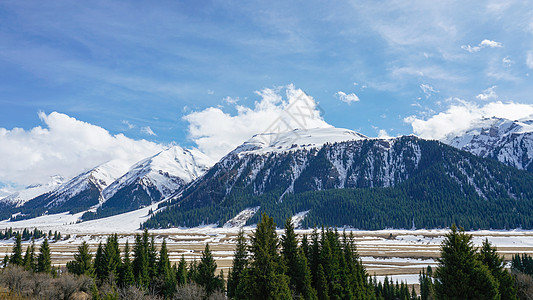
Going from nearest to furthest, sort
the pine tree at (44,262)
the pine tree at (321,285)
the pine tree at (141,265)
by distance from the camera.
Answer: the pine tree at (321,285)
the pine tree at (141,265)
the pine tree at (44,262)

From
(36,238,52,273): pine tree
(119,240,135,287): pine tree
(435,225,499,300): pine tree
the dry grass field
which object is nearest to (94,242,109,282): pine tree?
(119,240,135,287): pine tree

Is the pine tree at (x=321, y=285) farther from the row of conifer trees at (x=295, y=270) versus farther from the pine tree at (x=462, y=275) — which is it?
the pine tree at (x=462, y=275)

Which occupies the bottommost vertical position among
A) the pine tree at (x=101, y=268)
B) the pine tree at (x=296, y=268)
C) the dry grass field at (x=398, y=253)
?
the dry grass field at (x=398, y=253)

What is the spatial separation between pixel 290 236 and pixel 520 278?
3663 centimetres

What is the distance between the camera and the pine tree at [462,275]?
86.8 feet

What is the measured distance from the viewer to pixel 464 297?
26625mm

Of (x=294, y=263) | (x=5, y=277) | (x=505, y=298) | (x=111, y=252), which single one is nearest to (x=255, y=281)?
(x=294, y=263)

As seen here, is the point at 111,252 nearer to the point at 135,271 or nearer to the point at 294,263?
the point at 135,271

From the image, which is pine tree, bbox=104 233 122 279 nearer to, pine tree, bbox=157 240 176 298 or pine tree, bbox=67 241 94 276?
pine tree, bbox=67 241 94 276

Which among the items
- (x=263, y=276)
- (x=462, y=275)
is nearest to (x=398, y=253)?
(x=462, y=275)

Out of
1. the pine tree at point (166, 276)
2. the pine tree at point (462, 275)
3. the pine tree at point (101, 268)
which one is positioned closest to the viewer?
the pine tree at point (462, 275)

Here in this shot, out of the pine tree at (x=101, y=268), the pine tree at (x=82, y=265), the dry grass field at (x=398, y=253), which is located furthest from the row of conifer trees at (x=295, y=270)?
the dry grass field at (x=398, y=253)

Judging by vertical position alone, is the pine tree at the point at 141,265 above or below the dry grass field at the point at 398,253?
above

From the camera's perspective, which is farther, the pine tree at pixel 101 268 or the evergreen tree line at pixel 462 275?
the pine tree at pixel 101 268
